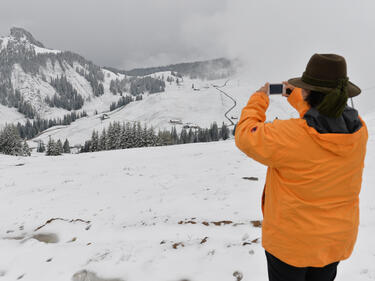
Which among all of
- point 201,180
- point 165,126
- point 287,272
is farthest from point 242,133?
point 165,126

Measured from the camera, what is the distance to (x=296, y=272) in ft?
8.45

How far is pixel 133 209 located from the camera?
31.2 ft

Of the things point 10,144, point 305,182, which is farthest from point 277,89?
point 10,144

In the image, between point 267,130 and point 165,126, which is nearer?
point 267,130

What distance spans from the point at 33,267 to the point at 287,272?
19.8 ft

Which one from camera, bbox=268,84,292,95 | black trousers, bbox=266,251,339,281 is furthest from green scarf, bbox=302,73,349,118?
black trousers, bbox=266,251,339,281

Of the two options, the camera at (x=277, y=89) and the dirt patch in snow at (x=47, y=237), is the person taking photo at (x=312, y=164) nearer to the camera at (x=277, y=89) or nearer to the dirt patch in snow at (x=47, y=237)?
the camera at (x=277, y=89)

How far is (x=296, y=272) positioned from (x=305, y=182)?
3.82 ft

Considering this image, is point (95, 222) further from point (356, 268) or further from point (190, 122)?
point (190, 122)

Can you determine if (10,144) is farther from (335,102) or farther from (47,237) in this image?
(335,102)

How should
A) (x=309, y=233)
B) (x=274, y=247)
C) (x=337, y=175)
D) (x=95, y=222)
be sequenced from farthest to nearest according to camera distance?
(x=95, y=222), (x=274, y=247), (x=309, y=233), (x=337, y=175)

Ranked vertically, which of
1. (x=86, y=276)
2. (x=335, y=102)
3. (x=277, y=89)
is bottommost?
(x=86, y=276)

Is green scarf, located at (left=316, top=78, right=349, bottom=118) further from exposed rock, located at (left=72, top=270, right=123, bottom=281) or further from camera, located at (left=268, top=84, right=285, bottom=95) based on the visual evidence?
exposed rock, located at (left=72, top=270, right=123, bottom=281)

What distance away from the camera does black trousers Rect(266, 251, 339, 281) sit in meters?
2.58
